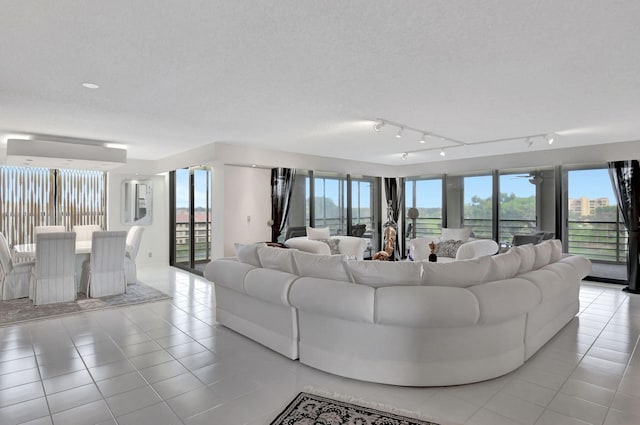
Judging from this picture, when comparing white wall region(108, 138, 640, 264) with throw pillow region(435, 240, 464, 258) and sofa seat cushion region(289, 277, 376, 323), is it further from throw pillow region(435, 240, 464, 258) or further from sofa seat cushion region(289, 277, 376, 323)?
sofa seat cushion region(289, 277, 376, 323)

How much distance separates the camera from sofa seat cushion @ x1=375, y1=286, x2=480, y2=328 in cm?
256

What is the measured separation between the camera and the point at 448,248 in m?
6.83

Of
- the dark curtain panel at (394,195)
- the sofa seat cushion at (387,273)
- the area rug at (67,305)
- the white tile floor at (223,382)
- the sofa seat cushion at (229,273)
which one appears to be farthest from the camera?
the dark curtain panel at (394,195)

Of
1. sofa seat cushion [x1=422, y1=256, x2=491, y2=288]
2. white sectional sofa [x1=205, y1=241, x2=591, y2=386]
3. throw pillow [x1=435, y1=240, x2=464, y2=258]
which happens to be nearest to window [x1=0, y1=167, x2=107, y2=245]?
white sectional sofa [x1=205, y1=241, x2=591, y2=386]

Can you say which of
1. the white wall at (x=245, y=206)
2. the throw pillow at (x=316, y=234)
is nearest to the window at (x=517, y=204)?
the throw pillow at (x=316, y=234)

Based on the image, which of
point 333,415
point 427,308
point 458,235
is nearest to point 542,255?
point 427,308

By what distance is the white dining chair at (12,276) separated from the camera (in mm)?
5207

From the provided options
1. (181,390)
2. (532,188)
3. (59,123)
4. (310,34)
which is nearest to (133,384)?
(181,390)

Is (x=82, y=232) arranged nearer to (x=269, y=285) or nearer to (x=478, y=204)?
(x=269, y=285)

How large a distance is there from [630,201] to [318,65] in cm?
632

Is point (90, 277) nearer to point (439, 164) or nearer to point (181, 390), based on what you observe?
point (181, 390)

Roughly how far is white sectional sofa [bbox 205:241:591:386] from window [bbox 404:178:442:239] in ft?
18.8

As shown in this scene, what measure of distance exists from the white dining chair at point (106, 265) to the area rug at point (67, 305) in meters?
0.15

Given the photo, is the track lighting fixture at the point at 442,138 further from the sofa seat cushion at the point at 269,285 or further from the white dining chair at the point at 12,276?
the white dining chair at the point at 12,276
